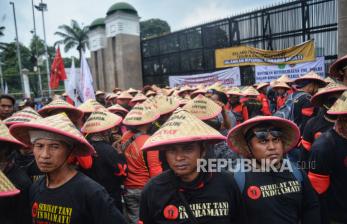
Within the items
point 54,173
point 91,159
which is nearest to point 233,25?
point 91,159

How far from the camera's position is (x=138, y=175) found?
3.48 meters

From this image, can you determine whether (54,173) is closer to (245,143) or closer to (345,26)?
(245,143)

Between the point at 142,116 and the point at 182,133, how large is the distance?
74.4 inches

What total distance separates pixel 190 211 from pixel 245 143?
827mm

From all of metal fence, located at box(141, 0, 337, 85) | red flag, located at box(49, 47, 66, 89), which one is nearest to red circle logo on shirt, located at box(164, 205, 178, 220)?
red flag, located at box(49, 47, 66, 89)

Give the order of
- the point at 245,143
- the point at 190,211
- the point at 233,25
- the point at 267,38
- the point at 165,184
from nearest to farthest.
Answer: the point at 190,211 → the point at 165,184 → the point at 245,143 → the point at 267,38 → the point at 233,25

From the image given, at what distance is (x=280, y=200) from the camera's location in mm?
2041

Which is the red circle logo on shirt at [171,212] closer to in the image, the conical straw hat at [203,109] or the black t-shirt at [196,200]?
the black t-shirt at [196,200]

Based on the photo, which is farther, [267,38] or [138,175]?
[267,38]

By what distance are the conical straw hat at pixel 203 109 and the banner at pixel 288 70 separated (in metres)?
9.31

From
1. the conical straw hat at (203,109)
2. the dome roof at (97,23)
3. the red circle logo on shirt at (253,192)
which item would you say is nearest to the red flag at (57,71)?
the conical straw hat at (203,109)

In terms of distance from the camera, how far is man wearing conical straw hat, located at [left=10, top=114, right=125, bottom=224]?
1.88 meters

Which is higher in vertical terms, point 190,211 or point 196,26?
point 196,26

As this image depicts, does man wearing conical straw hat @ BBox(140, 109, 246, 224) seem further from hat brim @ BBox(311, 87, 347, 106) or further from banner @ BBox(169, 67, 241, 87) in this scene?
banner @ BBox(169, 67, 241, 87)
